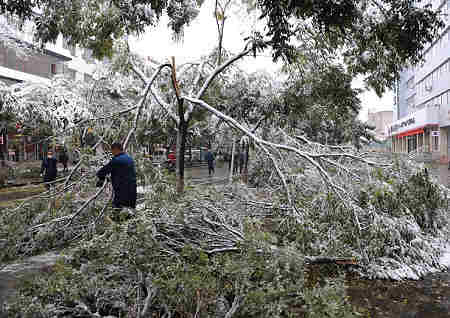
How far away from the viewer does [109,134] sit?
7855mm

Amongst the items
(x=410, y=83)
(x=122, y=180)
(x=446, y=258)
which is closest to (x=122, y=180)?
(x=122, y=180)

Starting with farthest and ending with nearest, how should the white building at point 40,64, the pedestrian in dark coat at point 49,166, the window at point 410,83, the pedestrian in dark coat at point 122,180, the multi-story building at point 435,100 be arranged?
the window at point 410,83 → the multi-story building at point 435,100 → the white building at point 40,64 → the pedestrian in dark coat at point 49,166 → the pedestrian in dark coat at point 122,180

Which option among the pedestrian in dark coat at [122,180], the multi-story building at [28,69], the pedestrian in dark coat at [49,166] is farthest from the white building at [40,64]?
the pedestrian in dark coat at [122,180]

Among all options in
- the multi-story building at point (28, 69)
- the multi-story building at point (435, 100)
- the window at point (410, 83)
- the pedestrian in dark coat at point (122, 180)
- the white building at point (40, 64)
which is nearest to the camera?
the pedestrian in dark coat at point (122, 180)

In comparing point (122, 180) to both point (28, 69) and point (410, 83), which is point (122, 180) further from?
point (410, 83)

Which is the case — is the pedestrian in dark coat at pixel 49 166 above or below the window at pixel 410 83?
below

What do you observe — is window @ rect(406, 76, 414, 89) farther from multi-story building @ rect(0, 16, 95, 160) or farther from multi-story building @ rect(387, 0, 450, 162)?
multi-story building @ rect(0, 16, 95, 160)

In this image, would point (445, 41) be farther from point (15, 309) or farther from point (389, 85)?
point (15, 309)

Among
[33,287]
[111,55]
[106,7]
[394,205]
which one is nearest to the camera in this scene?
[33,287]

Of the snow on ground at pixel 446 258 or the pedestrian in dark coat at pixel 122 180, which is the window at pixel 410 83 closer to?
the snow on ground at pixel 446 258

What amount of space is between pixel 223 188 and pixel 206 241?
226 cm

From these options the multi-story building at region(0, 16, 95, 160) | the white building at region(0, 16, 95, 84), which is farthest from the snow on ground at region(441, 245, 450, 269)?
the white building at region(0, 16, 95, 84)

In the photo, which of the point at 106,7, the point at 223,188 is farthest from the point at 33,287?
the point at 106,7

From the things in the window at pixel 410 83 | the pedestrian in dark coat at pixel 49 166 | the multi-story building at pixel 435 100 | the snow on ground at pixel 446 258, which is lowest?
the snow on ground at pixel 446 258
